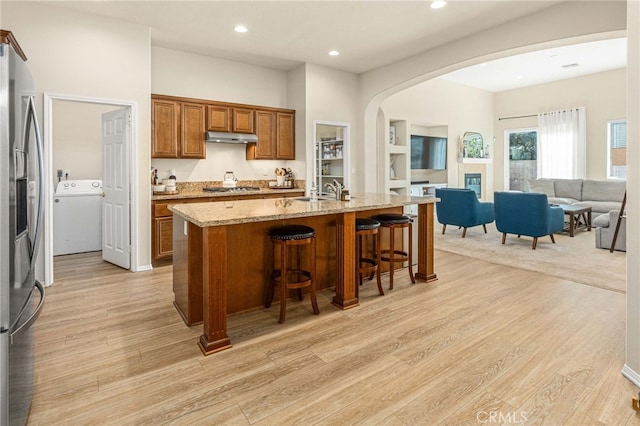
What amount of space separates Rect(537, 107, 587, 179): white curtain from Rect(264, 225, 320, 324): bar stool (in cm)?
797

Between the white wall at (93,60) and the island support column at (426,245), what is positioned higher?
the white wall at (93,60)

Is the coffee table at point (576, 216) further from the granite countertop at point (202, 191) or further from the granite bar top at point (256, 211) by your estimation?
the granite countertop at point (202, 191)

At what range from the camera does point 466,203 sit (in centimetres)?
647

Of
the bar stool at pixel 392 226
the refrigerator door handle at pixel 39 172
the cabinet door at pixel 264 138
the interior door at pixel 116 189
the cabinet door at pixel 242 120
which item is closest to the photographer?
the refrigerator door handle at pixel 39 172

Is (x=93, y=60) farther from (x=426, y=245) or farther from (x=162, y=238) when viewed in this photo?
(x=426, y=245)

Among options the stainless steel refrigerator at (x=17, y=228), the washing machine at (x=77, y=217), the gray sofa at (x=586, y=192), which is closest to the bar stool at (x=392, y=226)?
the stainless steel refrigerator at (x=17, y=228)

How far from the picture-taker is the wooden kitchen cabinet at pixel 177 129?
195 inches

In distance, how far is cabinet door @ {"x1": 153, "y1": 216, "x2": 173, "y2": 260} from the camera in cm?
476

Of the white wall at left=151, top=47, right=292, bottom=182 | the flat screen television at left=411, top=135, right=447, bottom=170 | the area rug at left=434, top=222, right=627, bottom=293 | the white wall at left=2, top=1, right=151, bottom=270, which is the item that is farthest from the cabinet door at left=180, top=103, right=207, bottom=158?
the flat screen television at left=411, top=135, right=447, bottom=170

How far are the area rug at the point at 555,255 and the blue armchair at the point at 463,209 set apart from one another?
27 cm

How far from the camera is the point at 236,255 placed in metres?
3.11

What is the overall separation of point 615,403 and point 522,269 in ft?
9.08

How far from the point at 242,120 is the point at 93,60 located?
6.90 ft

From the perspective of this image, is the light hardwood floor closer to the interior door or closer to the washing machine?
the interior door
